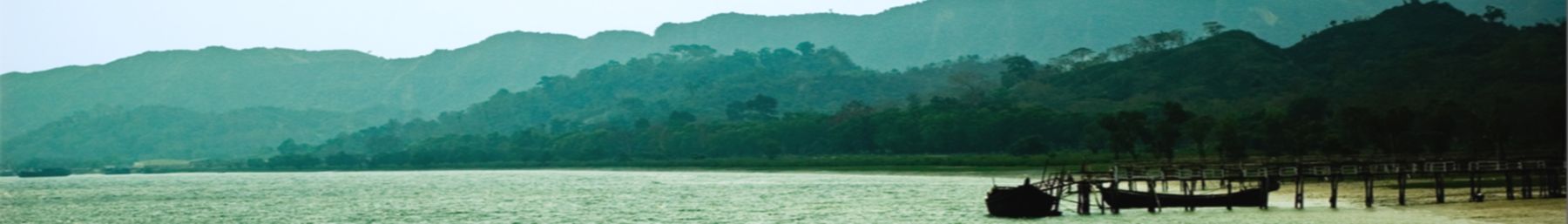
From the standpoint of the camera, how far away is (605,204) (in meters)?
118

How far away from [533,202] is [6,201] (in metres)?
69.4

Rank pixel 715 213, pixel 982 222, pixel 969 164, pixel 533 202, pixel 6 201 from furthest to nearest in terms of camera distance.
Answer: pixel 969 164 < pixel 6 201 < pixel 533 202 < pixel 715 213 < pixel 982 222

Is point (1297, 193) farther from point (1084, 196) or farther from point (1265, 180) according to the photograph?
point (1084, 196)

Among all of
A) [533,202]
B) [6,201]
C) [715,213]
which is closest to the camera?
[715,213]

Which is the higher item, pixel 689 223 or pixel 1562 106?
pixel 1562 106

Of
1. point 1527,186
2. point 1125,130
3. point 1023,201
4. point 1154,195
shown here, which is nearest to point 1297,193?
point 1154,195

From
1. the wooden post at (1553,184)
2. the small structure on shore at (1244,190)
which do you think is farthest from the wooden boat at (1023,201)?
the wooden post at (1553,184)

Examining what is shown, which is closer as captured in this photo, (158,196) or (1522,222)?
(1522,222)

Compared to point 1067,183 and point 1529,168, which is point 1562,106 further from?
point 1067,183

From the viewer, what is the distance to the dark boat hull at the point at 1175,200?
80562mm

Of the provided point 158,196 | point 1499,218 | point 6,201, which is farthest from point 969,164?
point 1499,218

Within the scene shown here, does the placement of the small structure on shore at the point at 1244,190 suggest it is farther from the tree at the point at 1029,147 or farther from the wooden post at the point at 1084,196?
the tree at the point at 1029,147

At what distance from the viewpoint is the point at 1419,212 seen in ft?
238

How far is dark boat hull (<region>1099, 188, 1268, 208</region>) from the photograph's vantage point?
8056 cm
